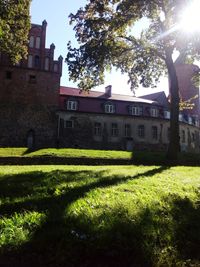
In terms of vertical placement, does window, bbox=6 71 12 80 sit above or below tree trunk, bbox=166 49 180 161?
above

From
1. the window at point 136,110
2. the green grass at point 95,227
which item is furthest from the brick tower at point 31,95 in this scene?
the green grass at point 95,227

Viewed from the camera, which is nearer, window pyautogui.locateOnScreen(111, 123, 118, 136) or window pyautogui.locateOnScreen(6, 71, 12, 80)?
window pyautogui.locateOnScreen(6, 71, 12, 80)

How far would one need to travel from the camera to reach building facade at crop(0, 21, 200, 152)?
36.8m

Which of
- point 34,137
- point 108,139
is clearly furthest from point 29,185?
point 108,139

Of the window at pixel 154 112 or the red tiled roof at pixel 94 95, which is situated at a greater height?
the red tiled roof at pixel 94 95

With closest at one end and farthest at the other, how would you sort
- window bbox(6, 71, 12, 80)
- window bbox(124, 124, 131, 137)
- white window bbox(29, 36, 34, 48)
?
1. white window bbox(29, 36, 34, 48)
2. window bbox(6, 71, 12, 80)
3. window bbox(124, 124, 131, 137)

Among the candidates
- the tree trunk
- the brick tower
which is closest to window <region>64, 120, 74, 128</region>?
the brick tower

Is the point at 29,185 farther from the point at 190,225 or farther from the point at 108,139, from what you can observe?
the point at 108,139

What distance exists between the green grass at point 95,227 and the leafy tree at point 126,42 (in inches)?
545

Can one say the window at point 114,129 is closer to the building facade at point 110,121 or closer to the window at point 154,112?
the building facade at point 110,121

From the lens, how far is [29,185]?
340 inches

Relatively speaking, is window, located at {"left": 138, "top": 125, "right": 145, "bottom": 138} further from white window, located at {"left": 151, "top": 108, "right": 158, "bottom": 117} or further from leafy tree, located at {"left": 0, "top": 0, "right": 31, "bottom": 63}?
leafy tree, located at {"left": 0, "top": 0, "right": 31, "bottom": 63}

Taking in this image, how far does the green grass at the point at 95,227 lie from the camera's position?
476 cm

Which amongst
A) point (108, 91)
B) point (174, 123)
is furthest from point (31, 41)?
point (174, 123)
